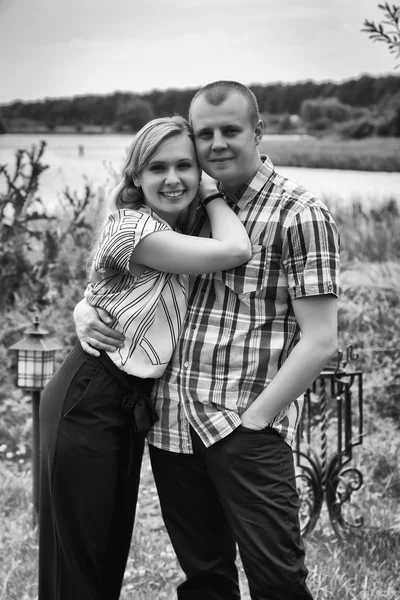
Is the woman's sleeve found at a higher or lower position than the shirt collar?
lower

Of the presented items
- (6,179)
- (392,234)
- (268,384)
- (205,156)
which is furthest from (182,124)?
(6,179)

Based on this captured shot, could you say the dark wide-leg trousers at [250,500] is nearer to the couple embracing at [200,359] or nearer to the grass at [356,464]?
the couple embracing at [200,359]

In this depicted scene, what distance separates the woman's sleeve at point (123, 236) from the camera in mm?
2141

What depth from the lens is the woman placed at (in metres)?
2.16

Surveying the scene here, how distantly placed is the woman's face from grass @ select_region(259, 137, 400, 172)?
13.1ft

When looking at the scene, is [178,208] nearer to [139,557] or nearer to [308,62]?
[139,557]

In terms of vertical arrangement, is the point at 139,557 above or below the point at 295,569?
below

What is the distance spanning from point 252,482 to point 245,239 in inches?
26.9

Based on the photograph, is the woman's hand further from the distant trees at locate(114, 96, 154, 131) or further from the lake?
the distant trees at locate(114, 96, 154, 131)

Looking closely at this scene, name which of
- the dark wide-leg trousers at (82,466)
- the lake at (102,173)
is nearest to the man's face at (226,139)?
the dark wide-leg trousers at (82,466)

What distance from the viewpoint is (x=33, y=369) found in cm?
382

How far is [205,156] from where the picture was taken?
2201 mm

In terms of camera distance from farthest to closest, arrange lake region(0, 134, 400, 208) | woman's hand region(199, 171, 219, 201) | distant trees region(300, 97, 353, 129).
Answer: distant trees region(300, 97, 353, 129) < lake region(0, 134, 400, 208) < woman's hand region(199, 171, 219, 201)

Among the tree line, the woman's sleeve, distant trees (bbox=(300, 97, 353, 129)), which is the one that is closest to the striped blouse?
the woman's sleeve
